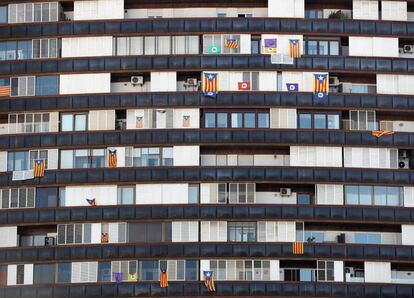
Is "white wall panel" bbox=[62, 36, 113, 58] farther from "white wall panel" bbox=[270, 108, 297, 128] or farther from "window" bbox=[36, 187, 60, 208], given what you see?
"white wall panel" bbox=[270, 108, 297, 128]

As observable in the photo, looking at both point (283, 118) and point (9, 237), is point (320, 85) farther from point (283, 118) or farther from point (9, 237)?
point (9, 237)

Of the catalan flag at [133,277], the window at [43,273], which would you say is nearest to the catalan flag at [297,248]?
the catalan flag at [133,277]

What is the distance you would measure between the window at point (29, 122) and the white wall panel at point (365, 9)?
30323 mm

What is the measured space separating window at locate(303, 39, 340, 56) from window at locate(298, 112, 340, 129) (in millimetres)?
5992

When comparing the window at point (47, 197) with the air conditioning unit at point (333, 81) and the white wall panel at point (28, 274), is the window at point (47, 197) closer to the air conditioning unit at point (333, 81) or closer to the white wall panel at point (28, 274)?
the white wall panel at point (28, 274)

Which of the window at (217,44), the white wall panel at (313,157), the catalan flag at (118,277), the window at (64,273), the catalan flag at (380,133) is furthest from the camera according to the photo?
the window at (217,44)

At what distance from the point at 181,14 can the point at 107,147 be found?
48.7 ft

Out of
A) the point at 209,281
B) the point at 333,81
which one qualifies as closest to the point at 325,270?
the point at 209,281

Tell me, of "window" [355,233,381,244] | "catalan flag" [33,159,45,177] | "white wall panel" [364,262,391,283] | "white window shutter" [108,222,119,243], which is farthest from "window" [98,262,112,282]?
"white wall panel" [364,262,391,283]

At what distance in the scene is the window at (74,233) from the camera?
370 feet

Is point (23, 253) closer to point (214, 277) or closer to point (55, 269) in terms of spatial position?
point (55, 269)

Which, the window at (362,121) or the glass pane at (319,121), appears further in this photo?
the window at (362,121)

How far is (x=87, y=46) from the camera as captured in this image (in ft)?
384

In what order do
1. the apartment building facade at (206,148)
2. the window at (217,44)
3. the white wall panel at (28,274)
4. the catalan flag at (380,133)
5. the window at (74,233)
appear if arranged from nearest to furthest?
the apartment building facade at (206,148), the white wall panel at (28,274), the window at (74,233), the catalan flag at (380,133), the window at (217,44)
